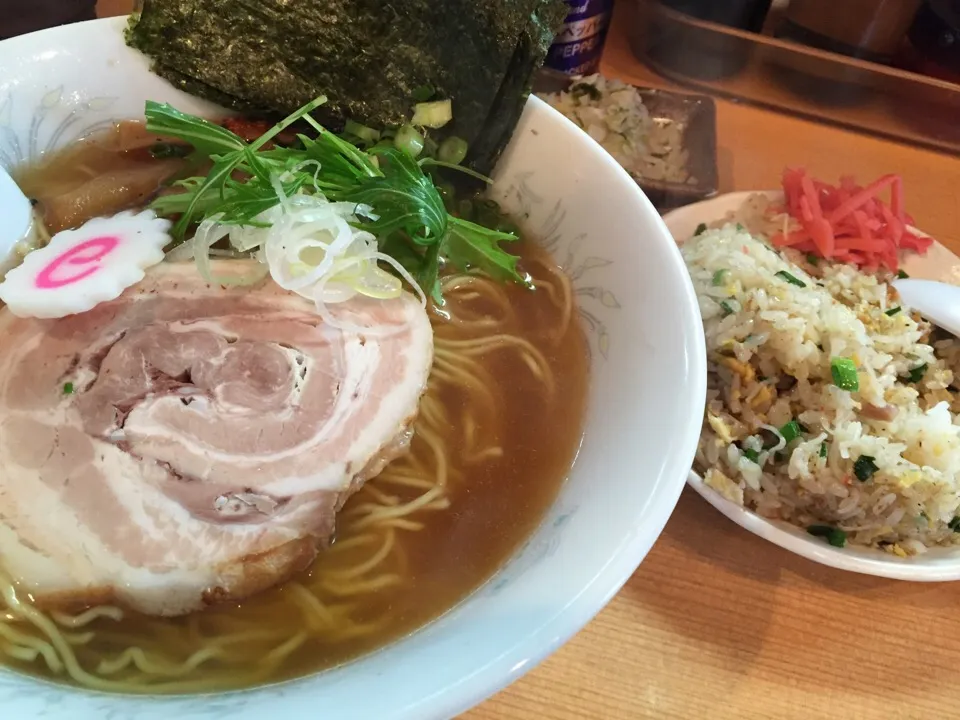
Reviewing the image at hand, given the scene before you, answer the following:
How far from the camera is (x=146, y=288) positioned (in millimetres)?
1100

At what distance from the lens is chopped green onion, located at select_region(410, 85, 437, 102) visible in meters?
1.28

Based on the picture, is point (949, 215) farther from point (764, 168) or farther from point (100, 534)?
point (100, 534)

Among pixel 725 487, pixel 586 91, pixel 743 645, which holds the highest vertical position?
pixel 586 91

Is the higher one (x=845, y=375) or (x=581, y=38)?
(x=581, y=38)

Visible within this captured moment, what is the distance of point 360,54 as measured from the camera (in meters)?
1.28

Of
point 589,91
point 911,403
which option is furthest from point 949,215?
point 589,91

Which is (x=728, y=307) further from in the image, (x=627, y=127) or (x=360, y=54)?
(x=360, y=54)

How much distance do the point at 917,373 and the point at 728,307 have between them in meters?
0.42

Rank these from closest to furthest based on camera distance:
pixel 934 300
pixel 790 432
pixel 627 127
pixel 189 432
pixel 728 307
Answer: pixel 189 432 → pixel 790 432 → pixel 728 307 → pixel 934 300 → pixel 627 127

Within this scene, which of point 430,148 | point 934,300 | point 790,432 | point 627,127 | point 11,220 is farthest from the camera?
point 627,127

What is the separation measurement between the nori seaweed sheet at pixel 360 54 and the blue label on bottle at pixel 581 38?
715 mm

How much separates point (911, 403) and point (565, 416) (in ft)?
2.68

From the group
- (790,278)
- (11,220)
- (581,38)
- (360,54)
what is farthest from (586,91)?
(11,220)

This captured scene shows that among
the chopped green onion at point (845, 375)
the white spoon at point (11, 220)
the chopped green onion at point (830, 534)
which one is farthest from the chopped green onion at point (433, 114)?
the chopped green onion at point (830, 534)
